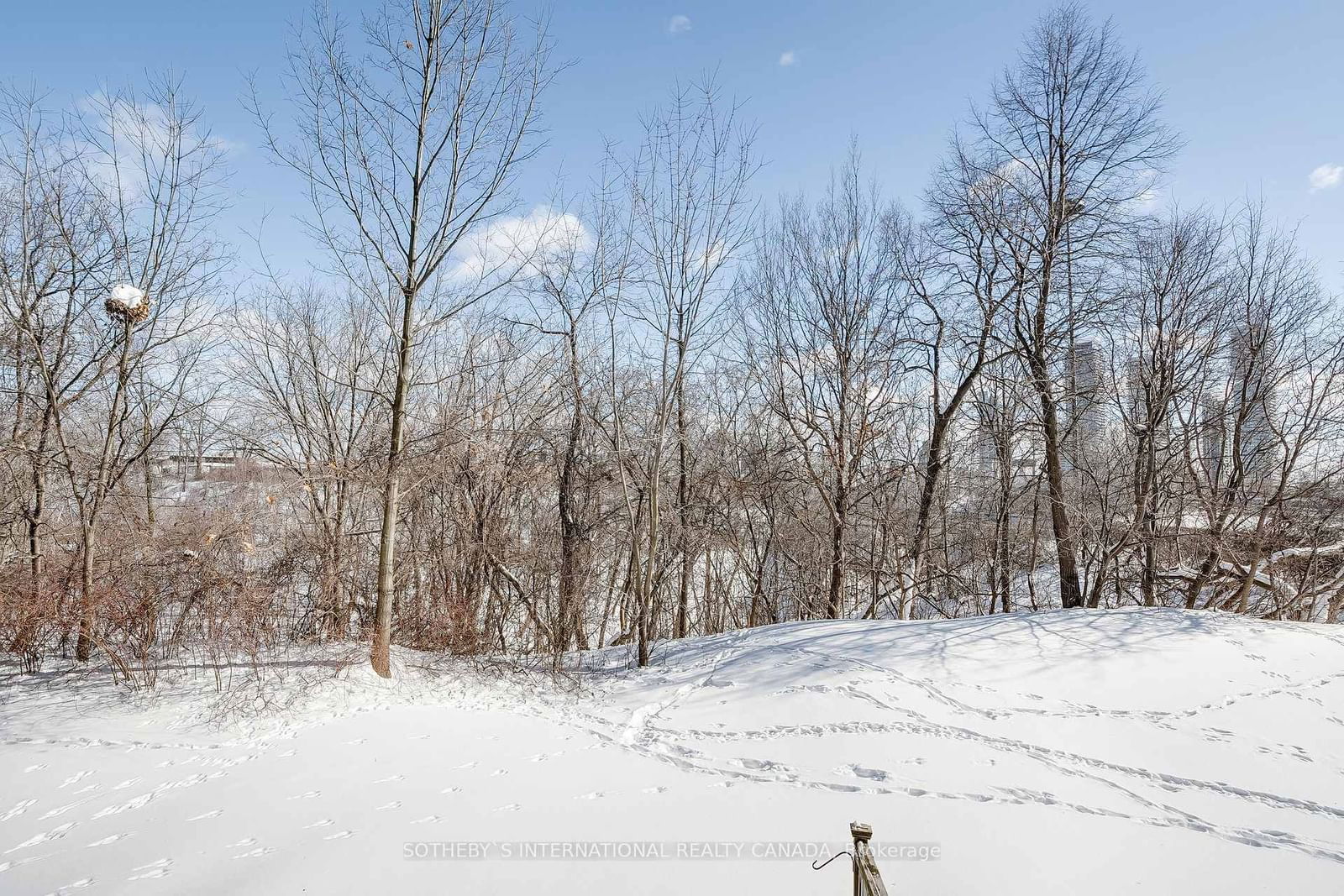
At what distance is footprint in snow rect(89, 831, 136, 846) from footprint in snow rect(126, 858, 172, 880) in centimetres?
44

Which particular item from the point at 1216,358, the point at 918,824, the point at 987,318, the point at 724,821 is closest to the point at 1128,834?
the point at 918,824

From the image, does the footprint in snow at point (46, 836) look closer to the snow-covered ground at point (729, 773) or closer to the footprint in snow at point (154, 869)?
the snow-covered ground at point (729, 773)

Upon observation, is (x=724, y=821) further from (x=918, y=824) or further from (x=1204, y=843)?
(x=1204, y=843)

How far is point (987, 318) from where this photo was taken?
390 inches

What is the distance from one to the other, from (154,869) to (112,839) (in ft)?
1.91

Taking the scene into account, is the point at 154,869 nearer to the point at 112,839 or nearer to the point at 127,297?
the point at 112,839

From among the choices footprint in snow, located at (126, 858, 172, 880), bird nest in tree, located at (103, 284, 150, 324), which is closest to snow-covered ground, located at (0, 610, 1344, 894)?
footprint in snow, located at (126, 858, 172, 880)

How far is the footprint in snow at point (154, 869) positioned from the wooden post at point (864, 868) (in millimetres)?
3484

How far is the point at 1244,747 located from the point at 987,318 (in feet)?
23.0

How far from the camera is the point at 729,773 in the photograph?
4.39m

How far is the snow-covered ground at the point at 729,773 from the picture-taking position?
322cm

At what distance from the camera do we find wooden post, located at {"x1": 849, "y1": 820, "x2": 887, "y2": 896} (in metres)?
1.91

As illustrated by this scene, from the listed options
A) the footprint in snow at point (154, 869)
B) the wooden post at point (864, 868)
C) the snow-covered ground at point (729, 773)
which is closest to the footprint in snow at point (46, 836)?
the snow-covered ground at point (729, 773)

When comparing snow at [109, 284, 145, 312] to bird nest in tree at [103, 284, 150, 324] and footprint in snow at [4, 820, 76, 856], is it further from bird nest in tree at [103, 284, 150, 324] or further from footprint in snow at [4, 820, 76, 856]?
footprint in snow at [4, 820, 76, 856]
